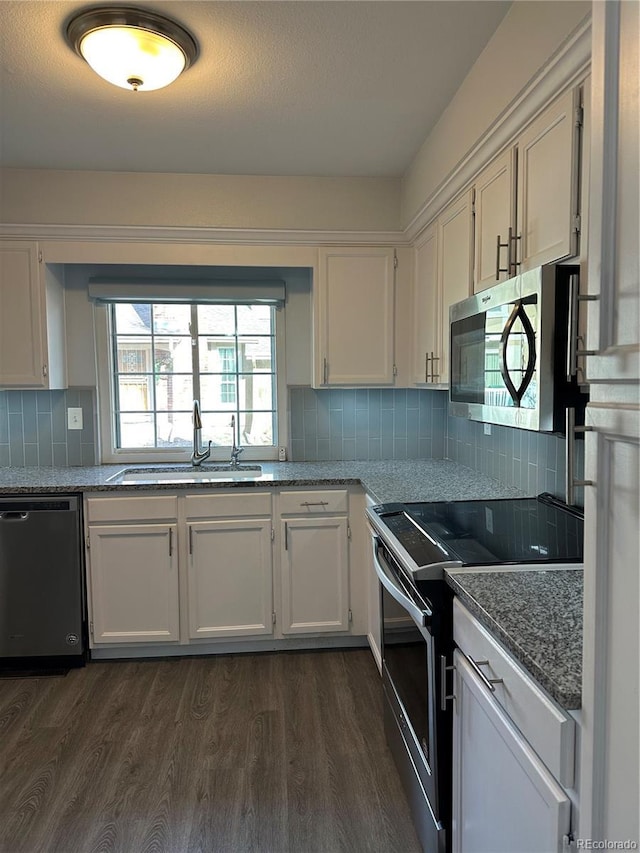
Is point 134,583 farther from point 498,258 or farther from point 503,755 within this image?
point 498,258

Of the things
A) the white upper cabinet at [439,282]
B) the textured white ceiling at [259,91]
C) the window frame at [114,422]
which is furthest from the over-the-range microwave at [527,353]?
the window frame at [114,422]

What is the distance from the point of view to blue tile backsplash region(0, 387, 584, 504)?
10.2 ft

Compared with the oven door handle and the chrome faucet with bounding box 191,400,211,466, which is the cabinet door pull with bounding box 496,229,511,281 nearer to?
the oven door handle

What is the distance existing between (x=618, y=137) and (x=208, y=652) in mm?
2781

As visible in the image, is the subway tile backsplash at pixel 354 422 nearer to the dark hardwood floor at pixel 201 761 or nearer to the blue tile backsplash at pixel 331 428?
the blue tile backsplash at pixel 331 428

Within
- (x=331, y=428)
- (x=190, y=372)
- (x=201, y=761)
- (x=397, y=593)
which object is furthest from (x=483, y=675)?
(x=190, y=372)

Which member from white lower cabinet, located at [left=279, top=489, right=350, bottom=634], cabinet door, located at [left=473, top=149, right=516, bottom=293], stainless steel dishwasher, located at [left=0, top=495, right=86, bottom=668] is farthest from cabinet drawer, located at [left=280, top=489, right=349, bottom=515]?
cabinet door, located at [left=473, top=149, right=516, bottom=293]

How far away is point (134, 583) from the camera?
2.67 metres

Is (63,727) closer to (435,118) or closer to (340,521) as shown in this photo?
(340,521)

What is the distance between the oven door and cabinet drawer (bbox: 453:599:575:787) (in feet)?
0.73

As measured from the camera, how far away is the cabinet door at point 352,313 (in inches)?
116

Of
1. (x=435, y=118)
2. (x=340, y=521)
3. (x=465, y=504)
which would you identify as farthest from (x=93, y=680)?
(x=435, y=118)

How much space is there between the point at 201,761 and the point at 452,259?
2235 mm

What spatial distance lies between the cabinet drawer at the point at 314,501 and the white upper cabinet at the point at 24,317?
146 cm
